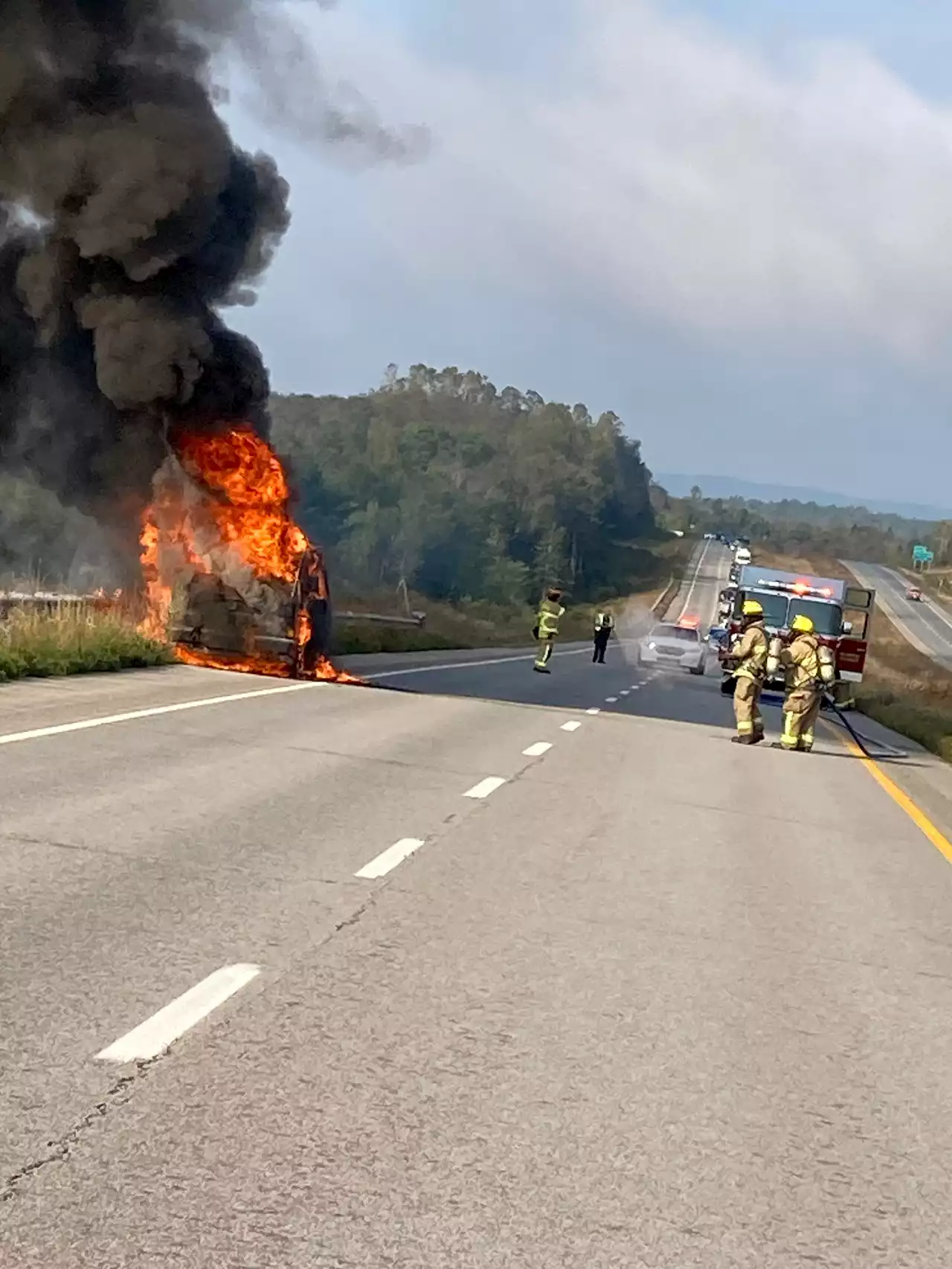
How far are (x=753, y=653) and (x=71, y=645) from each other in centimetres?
823

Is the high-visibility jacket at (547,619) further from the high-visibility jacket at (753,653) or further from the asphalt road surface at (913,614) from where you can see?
the asphalt road surface at (913,614)

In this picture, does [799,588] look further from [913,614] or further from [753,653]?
[913,614]

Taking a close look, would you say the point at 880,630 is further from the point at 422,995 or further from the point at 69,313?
the point at 422,995

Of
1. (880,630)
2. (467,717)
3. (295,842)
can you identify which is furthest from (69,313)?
(880,630)

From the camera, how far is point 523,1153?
4805mm

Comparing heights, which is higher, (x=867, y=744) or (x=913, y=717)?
(x=867, y=744)

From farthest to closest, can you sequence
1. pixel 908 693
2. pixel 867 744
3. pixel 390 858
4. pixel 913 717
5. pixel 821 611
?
1. pixel 908 693
2. pixel 821 611
3. pixel 913 717
4. pixel 867 744
5. pixel 390 858

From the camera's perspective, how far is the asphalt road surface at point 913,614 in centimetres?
9899

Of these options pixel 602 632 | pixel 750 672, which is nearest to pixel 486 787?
pixel 750 672

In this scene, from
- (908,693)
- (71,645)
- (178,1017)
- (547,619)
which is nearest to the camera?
(178,1017)

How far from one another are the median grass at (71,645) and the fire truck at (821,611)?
1399 cm

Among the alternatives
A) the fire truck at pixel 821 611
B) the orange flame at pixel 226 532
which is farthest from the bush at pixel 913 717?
the orange flame at pixel 226 532

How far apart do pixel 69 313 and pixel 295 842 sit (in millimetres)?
21785

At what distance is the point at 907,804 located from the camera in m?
15.8
